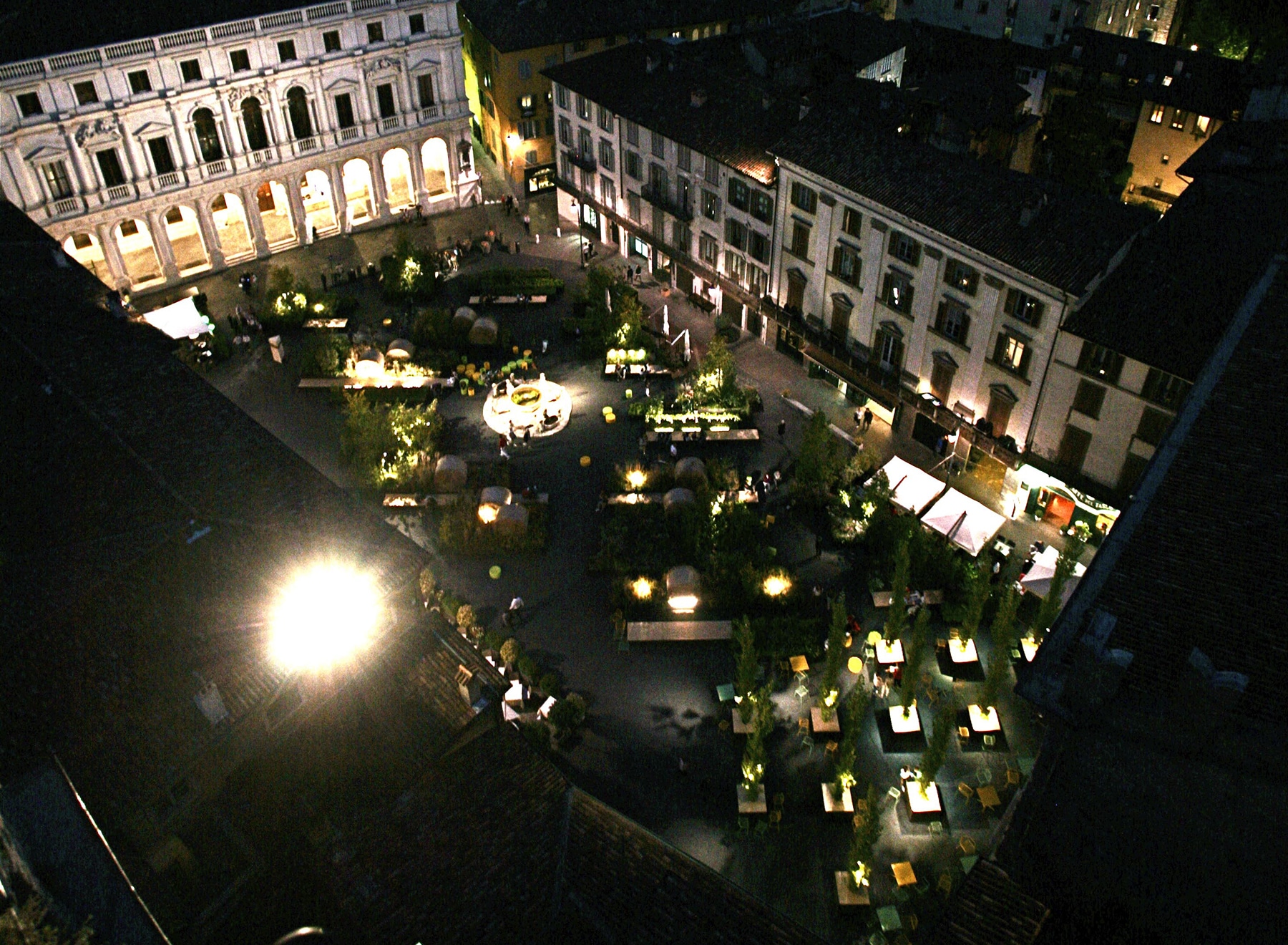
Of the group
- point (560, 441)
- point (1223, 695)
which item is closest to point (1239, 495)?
point (1223, 695)

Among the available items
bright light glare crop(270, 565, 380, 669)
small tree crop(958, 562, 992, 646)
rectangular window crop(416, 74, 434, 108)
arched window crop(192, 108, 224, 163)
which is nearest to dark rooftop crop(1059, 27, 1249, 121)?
small tree crop(958, 562, 992, 646)

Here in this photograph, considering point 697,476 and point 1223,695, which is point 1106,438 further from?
point 1223,695

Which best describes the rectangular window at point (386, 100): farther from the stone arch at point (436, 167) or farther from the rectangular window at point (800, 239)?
the rectangular window at point (800, 239)

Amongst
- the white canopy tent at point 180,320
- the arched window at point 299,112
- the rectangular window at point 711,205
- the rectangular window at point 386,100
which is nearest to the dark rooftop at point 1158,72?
the rectangular window at point 711,205

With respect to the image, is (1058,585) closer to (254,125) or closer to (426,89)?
(426,89)

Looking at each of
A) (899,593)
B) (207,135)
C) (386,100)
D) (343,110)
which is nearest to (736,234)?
(899,593)

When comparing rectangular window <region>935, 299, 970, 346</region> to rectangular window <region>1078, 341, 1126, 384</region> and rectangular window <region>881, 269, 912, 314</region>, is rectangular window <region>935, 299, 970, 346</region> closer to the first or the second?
rectangular window <region>881, 269, 912, 314</region>
